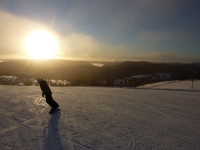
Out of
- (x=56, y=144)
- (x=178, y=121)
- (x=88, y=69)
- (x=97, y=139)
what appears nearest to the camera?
(x=56, y=144)

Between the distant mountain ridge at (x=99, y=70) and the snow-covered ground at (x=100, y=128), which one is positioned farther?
the distant mountain ridge at (x=99, y=70)

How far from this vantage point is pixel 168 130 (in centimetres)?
614

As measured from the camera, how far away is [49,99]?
8.83 metres

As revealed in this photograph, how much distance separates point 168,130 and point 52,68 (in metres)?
170

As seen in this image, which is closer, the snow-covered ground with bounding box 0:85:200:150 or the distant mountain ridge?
the snow-covered ground with bounding box 0:85:200:150

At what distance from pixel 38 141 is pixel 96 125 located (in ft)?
7.51

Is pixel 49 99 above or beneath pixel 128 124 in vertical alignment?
above

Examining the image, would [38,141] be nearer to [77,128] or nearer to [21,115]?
[77,128]

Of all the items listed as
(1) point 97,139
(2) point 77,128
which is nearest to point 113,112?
(2) point 77,128

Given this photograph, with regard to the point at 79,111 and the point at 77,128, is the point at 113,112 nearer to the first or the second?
the point at 79,111

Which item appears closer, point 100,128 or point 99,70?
point 100,128

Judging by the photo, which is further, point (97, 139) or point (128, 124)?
point (128, 124)

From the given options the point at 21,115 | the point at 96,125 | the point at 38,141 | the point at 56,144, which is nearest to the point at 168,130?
the point at 96,125

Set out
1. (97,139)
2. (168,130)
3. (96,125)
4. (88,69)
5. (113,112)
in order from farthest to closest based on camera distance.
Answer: (88,69) → (113,112) → (96,125) → (168,130) → (97,139)
